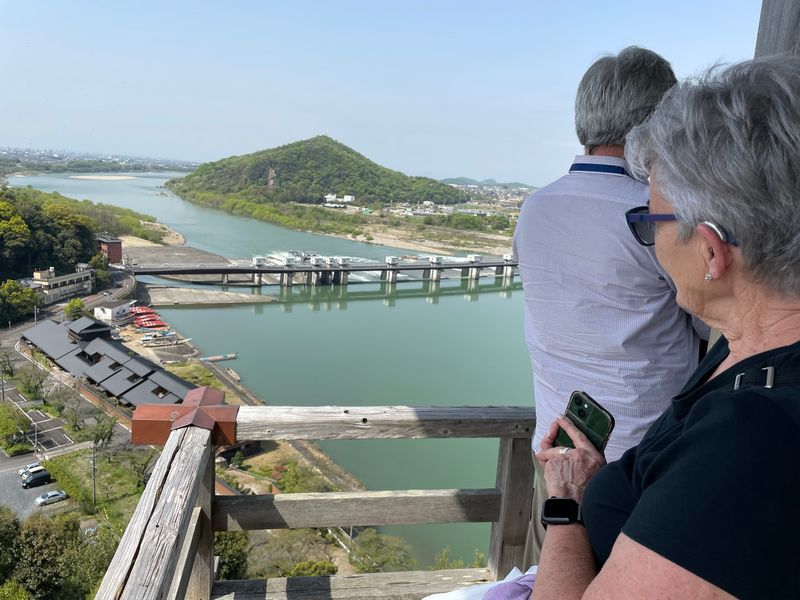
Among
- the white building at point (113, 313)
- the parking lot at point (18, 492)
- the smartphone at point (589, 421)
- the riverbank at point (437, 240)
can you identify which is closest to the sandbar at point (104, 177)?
the riverbank at point (437, 240)

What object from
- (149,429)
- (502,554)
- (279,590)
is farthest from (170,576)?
(502,554)

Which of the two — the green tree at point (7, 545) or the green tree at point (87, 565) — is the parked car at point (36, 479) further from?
the green tree at point (87, 565)

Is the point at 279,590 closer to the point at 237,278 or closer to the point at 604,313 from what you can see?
the point at 604,313

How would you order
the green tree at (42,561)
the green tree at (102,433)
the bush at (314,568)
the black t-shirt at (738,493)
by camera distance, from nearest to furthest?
the black t-shirt at (738,493)
the bush at (314,568)
the green tree at (42,561)
the green tree at (102,433)

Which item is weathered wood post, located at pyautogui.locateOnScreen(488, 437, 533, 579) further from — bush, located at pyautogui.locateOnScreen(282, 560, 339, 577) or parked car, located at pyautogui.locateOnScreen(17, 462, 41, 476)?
parked car, located at pyautogui.locateOnScreen(17, 462, 41, 476)

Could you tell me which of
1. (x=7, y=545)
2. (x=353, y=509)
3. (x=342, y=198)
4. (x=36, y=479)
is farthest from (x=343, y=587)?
(x=342, y=198)
